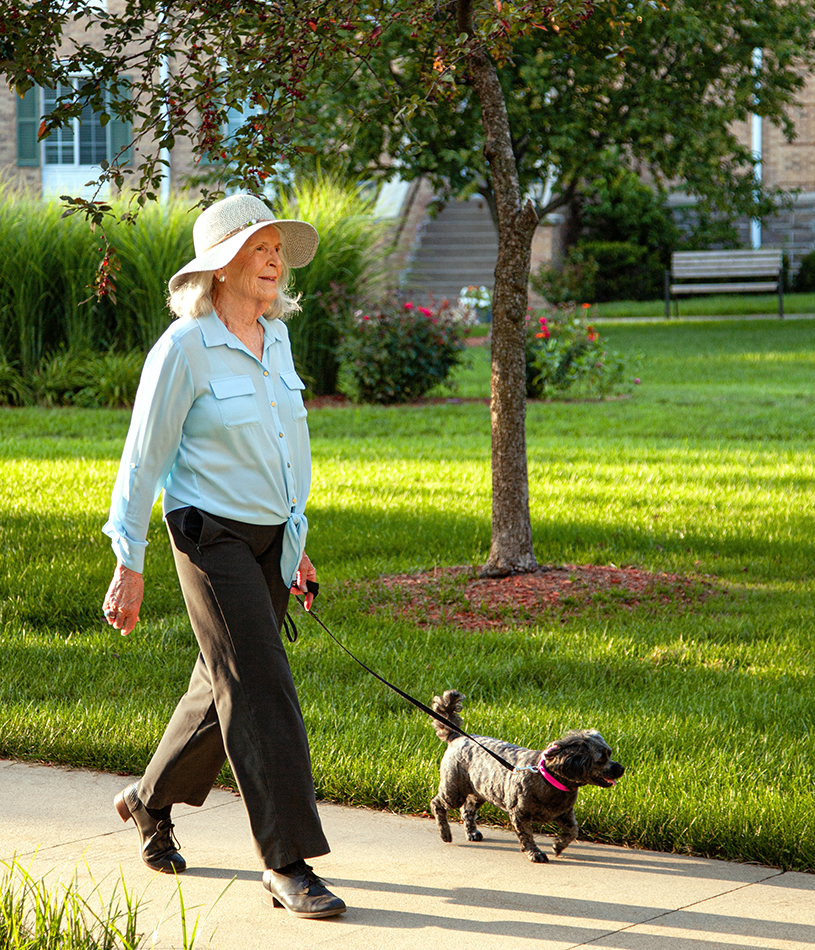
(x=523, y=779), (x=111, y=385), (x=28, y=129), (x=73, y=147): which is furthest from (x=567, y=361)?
(x=73, y=147)

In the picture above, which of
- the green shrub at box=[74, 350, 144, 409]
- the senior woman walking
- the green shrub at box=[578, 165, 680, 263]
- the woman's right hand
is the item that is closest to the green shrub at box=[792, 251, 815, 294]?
the green shrub at box=[578, 165, 680, 263]

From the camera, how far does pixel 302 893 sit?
10.6ft

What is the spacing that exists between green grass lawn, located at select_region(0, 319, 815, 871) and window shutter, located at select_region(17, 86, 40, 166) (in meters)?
16.2

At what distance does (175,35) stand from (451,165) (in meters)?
15.3

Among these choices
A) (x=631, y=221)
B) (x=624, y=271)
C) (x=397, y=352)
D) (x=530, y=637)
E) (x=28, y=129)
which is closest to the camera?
(x=530, y=637)

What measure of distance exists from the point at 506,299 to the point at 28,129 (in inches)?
876

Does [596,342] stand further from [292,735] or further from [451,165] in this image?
[292,735]

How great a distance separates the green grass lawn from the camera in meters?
4.15

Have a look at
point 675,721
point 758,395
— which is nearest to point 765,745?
point 675,721

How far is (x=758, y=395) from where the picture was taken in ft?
48.4

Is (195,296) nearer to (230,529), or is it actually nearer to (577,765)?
(230,529)

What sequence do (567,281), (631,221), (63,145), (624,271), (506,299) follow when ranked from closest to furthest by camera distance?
(506,299)
(63,145)
(567,281)
(631,221)
(624,271)

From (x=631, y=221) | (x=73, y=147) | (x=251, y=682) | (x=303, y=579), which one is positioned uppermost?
(x=73, y=147)

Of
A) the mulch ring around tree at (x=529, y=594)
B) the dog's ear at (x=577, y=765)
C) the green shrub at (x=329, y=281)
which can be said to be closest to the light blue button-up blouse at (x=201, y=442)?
the dog's ear at (x=577, y=765)
